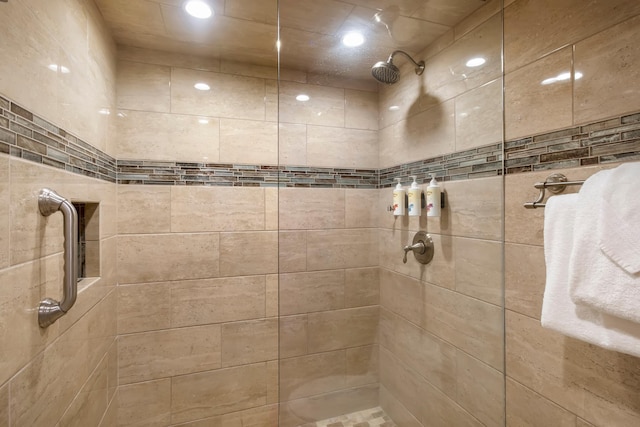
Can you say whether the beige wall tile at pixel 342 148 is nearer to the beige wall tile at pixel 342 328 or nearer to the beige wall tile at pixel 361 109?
the beige wall tile at pixel 361 109

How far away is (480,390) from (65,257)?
1.57m

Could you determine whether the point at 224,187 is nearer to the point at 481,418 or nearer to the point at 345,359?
the point at 345,359

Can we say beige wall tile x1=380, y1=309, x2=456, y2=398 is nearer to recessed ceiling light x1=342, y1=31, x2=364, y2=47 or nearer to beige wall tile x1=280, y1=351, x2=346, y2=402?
beige wall tile x1=280, y1=351, x2=346, y2=402

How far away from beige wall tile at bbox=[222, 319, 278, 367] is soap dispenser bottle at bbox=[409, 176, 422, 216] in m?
1.08

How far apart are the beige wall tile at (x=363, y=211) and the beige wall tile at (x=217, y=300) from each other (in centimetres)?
71

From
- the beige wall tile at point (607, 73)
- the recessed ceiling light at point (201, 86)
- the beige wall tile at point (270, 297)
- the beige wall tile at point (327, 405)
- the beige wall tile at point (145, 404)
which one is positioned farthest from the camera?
the beige wall tile at point (270, 297)

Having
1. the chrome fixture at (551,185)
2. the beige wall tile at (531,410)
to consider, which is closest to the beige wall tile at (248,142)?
the chrome fixture at (551,185)

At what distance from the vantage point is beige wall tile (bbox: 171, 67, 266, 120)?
1591 mm

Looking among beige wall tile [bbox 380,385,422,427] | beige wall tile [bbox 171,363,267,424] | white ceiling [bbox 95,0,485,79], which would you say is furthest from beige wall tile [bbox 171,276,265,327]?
white ceiling [bbox 95,0,485,79]

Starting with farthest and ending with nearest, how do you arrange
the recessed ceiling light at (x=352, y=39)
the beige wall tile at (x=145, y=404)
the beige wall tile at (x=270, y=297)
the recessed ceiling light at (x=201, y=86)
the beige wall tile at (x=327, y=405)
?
the beige wall tile at (x=270, y=297)
the recessed ceiling light at (x=201, y=86)
the beige wall tile at (x=145, y=404)
the beige wall tile at (x=327, y=405)
the recessed ceiling light at (x=352, y=39)

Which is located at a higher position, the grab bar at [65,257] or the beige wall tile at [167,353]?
the grab bar at [65,257]

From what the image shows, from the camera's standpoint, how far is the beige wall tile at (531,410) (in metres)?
0.87

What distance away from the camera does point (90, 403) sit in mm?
1177

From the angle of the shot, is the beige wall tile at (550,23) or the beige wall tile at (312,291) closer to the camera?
the beige wall tile at (550,23)
